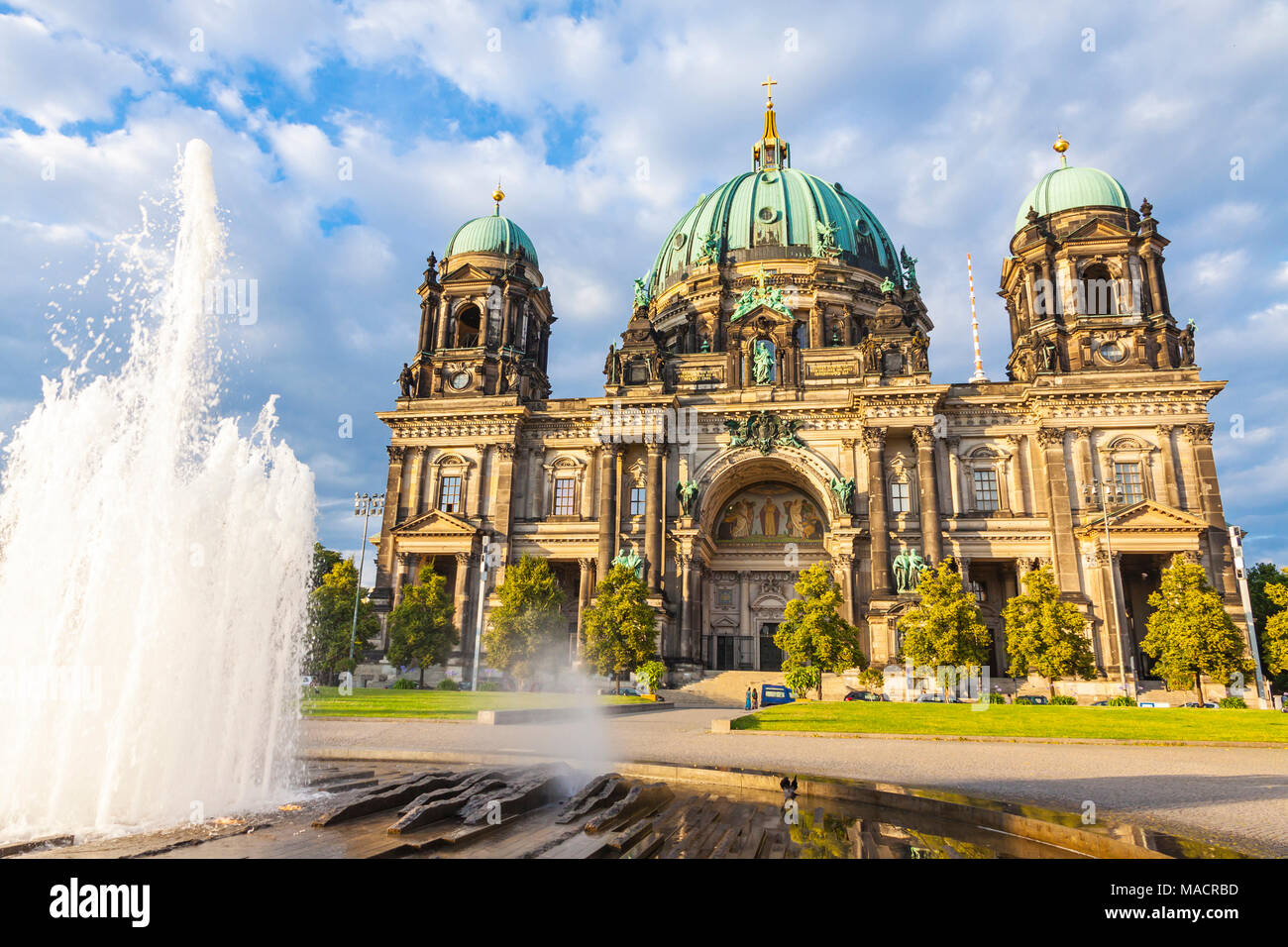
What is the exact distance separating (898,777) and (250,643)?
32.9ft

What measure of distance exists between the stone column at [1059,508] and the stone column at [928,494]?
6.04m

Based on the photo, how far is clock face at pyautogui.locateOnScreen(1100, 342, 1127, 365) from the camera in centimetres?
4616

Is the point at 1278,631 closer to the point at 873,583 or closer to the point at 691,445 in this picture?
the point at 873,583

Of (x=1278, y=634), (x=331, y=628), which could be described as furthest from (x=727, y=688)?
(x=1278, y=634)

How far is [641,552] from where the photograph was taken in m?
46.9

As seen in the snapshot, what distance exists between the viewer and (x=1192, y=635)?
114 ft

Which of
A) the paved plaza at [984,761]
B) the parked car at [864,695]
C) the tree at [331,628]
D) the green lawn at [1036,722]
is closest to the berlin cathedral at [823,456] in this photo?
the parked car at [864,695]

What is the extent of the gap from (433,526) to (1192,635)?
4062 centimetres

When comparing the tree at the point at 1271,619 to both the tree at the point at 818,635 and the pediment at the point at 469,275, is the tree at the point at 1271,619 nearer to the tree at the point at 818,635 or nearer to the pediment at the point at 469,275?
the tree at the point at 818,635

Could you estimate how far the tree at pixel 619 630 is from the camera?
38594 mm

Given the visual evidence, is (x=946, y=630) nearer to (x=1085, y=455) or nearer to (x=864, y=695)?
(x=864, y=695)

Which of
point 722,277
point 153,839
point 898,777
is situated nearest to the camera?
point 153,839
